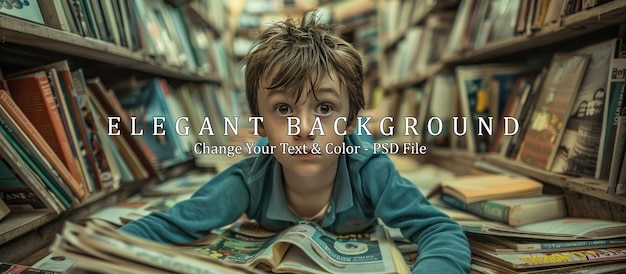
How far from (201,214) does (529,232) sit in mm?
726

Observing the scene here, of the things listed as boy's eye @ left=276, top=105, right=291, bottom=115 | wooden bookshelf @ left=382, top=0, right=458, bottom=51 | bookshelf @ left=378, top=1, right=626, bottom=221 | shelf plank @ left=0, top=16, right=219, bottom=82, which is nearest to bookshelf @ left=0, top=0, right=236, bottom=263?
shelf plank @ left=0, top=16, right=219, bottom=82

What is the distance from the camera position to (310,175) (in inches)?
34.2

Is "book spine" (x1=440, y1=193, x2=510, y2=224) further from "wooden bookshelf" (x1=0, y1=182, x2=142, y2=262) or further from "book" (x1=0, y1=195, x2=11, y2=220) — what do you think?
"book" (x1=0, y1=195, x2=11, y2=220)

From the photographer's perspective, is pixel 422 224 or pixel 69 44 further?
pixel 69 44

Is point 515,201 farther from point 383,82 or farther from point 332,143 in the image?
point 383,82

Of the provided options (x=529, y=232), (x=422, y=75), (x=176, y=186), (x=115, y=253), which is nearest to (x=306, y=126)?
(x=115, y=253)

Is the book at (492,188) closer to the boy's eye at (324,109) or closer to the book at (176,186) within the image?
the boy's eye at (324,109)

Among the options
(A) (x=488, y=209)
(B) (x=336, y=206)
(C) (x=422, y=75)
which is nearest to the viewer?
(B) (x=336, y=206)

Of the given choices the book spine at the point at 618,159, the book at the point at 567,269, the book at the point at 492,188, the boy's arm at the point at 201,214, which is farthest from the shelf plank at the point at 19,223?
the book spine at the point at 618,159

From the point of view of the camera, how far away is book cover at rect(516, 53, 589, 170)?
3.82 feet

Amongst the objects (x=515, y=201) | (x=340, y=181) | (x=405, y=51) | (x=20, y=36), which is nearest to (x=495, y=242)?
(x=515, y=201)

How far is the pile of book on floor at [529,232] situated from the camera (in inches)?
31.2

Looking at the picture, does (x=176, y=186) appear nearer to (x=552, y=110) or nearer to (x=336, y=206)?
(x=336, y=206)

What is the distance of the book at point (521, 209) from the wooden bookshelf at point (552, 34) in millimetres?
462
